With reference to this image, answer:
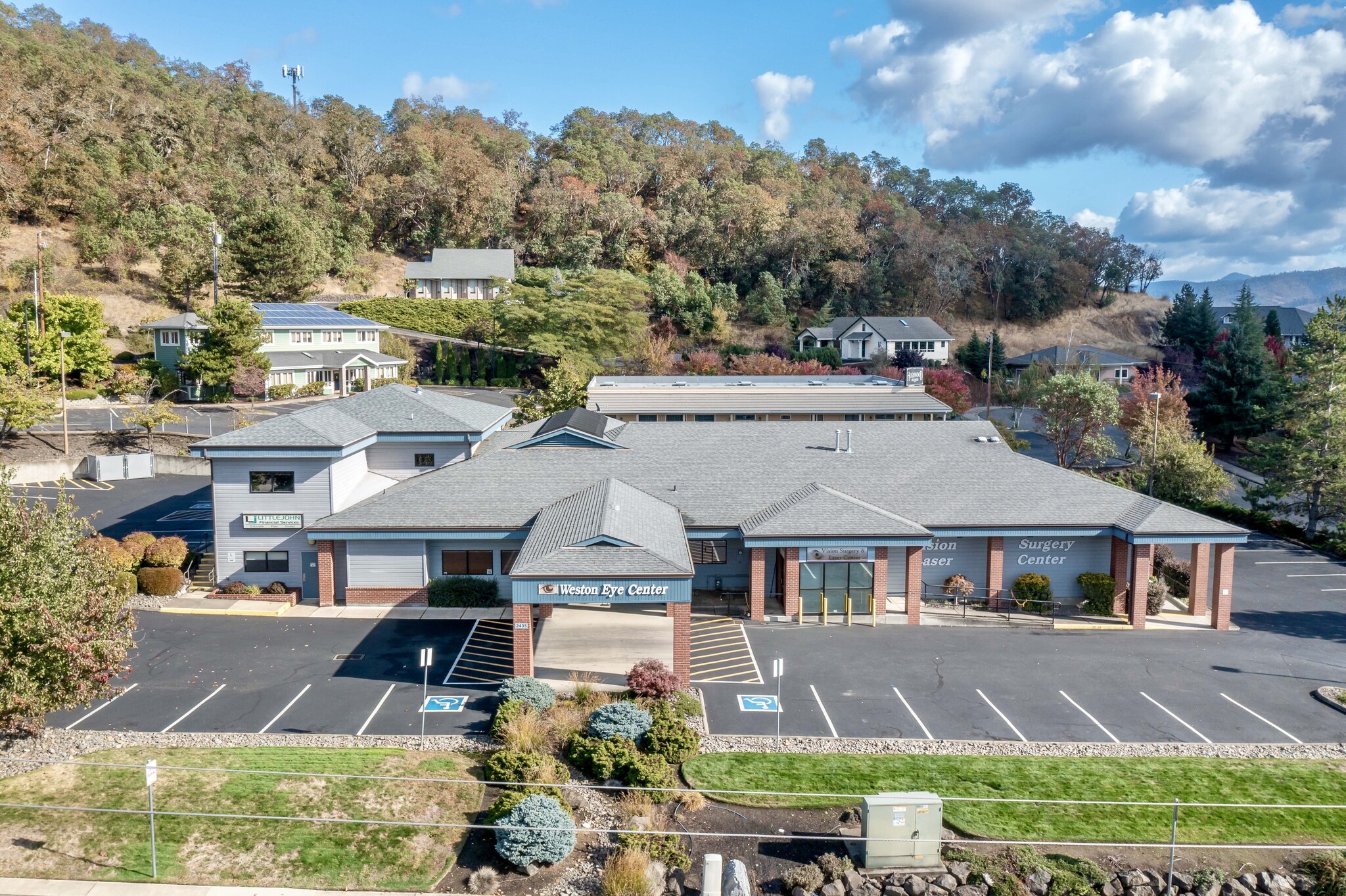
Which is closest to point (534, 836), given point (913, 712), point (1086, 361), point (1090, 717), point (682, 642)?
point (682, 642)

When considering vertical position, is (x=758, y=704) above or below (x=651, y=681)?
below

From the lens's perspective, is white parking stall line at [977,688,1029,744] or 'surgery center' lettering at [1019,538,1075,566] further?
'surgery center' lettering at [1019,538,1075,566]

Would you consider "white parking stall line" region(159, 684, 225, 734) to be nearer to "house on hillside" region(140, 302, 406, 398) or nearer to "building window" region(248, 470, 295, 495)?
"building window" region(248, 470, 295, 495)

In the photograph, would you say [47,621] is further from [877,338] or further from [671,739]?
[877,338]

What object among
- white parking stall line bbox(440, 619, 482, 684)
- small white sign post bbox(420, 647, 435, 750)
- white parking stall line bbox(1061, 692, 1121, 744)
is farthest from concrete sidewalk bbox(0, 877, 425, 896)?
white parking stall line bbox(1061, 692, 1121, 744)

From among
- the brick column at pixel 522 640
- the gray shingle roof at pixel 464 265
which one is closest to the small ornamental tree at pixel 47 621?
the brick column at pixel 522 640

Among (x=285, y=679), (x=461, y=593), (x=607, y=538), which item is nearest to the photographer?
(x=285, y=679)

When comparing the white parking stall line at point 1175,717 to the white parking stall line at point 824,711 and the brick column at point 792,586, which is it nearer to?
the white parking stall line at point 824,711
